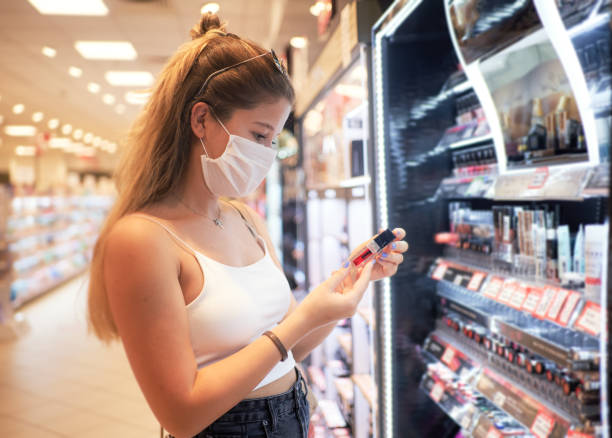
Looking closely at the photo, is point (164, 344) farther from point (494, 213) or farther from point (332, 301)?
point (494, 213)

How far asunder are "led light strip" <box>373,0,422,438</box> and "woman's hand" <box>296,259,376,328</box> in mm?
906

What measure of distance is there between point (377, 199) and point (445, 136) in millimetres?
415

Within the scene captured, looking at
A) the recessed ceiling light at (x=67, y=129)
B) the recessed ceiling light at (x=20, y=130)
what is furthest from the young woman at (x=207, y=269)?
the recessed ceiling light at (x=20, y=130)

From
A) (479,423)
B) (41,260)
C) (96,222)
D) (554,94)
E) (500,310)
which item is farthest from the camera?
(96,222)

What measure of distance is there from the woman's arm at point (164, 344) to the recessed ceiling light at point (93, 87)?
8.16m

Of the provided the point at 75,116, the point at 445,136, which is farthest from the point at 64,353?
the point at 75,116

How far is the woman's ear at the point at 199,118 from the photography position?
4.03 ft

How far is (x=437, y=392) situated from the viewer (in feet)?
6.64

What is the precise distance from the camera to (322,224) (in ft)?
13.1

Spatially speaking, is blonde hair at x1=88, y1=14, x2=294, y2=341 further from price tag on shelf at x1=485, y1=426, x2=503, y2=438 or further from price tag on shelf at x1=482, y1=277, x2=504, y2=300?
price tag on shelf at x1=485, y1=426, x2=503, y2=438

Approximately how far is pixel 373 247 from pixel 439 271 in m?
0.91

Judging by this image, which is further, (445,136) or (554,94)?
(445,136)

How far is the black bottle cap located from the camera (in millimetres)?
1291

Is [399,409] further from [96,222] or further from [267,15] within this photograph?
[96,222]
